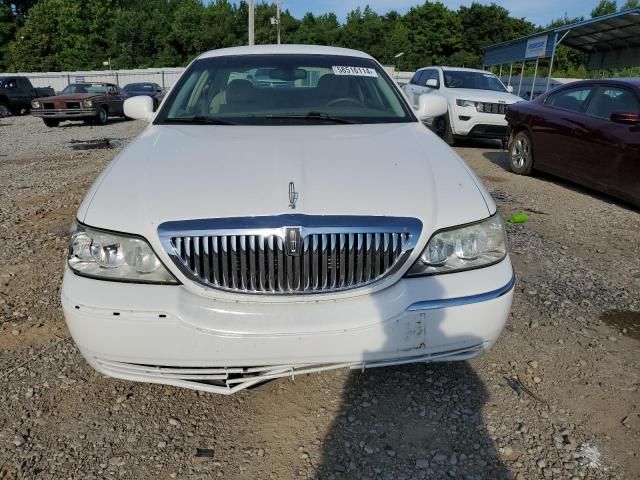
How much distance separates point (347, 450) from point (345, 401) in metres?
0.32

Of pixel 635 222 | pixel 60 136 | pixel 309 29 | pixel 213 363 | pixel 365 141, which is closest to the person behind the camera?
pixel 213 363

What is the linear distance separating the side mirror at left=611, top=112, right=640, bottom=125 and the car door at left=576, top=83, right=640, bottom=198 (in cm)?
8

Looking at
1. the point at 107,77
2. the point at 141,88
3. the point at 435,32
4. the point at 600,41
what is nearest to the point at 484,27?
the point at 435,32

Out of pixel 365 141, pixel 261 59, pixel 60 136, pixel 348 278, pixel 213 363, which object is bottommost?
pixel 60 136

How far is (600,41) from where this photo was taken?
20031 millimetres

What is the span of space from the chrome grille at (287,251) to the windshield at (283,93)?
1312 mm

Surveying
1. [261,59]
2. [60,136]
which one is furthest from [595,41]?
[261,59]

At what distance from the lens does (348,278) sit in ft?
6.57

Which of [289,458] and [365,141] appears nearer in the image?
[289,458]

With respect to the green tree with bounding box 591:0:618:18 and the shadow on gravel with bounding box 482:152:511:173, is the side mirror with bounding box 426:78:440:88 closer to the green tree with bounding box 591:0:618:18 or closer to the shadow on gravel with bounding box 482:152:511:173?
the shadow on gravel with bounding box 482:152:511:173

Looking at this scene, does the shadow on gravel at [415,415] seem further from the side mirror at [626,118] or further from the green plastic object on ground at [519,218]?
the side mirror at [626,118]

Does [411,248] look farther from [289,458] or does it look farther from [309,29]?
[309,29]

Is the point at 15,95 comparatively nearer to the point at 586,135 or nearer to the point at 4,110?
the point at 4,110

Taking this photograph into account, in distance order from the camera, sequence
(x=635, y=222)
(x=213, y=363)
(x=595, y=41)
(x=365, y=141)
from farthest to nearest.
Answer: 1. (x=595, y=41)
2. (x=635, y=222)
3. (x=365, y=141)
4. (x=213, y=363)
